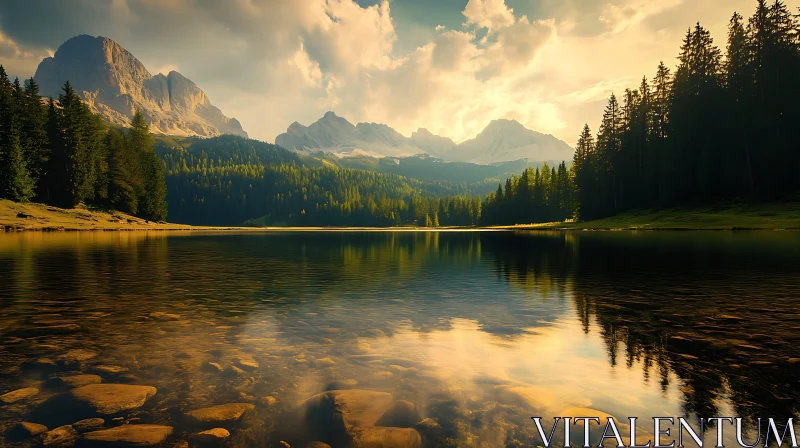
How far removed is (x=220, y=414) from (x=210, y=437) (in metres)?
0.76

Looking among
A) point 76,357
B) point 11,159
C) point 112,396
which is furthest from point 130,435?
point 11,159

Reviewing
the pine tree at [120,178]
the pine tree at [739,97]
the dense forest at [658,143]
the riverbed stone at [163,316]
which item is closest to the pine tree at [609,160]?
the dense forest at [658,143]

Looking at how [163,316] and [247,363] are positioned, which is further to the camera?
[163,316]

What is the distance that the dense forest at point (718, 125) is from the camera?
72812 mm

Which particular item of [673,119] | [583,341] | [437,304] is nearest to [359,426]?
[583,341]

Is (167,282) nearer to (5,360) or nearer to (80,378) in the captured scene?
(5,360)

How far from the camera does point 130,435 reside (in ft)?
20.8

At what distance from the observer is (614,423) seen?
6941mm

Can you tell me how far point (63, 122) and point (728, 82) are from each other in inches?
6077

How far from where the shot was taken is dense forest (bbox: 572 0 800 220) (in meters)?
72.8

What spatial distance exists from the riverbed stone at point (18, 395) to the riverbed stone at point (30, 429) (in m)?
1.34

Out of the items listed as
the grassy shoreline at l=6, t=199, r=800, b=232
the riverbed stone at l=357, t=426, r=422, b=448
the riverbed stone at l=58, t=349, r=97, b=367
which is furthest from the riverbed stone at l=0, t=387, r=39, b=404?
the grassy shoreline at l=6, t=199, r=800, b=232

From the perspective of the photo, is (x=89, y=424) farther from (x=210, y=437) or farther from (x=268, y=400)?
(x=268, y=400)

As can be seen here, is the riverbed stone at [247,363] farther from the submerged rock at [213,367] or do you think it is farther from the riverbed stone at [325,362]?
the riverbed stone at [325,362]
